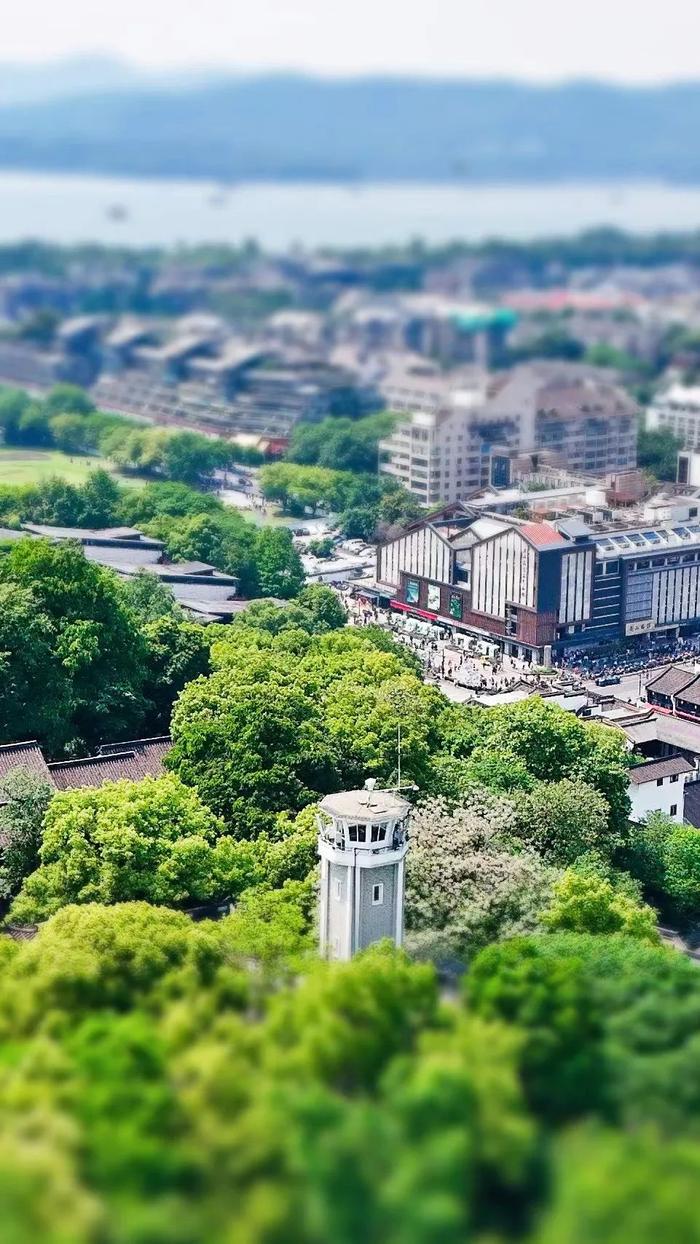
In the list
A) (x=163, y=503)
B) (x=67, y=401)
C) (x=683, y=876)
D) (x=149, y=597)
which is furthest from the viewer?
(x=67, y=401)

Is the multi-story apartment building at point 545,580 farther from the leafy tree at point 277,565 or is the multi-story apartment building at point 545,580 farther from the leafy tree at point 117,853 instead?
the leafy tree at point 117,853

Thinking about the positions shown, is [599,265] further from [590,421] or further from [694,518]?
[694,518]

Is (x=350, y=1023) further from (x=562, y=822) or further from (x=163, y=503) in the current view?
(x=163, y=503)

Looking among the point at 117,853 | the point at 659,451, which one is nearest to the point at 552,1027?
the point at 117,853

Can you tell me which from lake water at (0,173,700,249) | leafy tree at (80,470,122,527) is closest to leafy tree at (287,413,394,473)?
leafy tree at (80,470,122,527)

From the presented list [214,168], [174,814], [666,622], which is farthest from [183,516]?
[214,168]

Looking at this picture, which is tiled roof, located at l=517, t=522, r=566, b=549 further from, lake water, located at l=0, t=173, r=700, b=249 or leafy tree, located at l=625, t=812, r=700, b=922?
lake water, located at l=0, t=173, r=700, b=249

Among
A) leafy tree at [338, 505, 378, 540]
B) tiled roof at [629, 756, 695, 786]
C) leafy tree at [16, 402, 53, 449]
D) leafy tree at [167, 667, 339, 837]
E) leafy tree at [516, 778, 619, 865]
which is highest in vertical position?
leafy tree at [167, 667, 339, 837]
